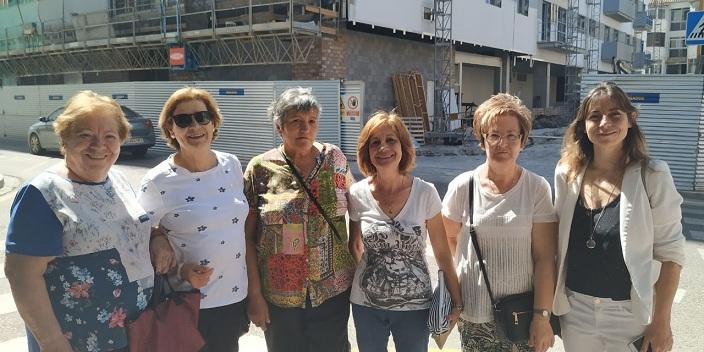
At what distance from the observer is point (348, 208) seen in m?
2.84

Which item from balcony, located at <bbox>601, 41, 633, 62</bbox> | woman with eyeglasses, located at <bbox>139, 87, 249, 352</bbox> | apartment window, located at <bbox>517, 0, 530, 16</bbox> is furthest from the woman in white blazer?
balcony, located at <bbox>601, 41, 633, 62</bbox>

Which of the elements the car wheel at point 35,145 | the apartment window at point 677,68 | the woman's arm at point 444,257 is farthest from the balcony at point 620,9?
the woman's arm at point 444,257

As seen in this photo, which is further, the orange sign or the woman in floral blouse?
the orange sign

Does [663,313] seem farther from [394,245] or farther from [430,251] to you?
[430,251]

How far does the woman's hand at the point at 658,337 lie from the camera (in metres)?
2.33

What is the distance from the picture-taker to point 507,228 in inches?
98.6

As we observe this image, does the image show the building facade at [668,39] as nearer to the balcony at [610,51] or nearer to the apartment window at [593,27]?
the balcony at [610,51]

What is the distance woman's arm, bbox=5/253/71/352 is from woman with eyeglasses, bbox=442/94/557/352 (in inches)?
72.2

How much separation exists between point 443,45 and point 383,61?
2.50 metres

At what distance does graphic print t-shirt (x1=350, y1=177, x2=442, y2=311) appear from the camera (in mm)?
2613

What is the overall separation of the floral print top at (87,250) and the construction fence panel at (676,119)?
1067 cm

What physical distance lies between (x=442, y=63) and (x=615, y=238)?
19754 mm

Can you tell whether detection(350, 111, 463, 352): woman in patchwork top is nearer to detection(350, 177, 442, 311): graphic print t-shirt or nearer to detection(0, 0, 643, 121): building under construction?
detection(350, 177, 442, 311): graphic print t-shirt

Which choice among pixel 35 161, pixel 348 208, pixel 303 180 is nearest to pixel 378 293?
pixel 348 208
